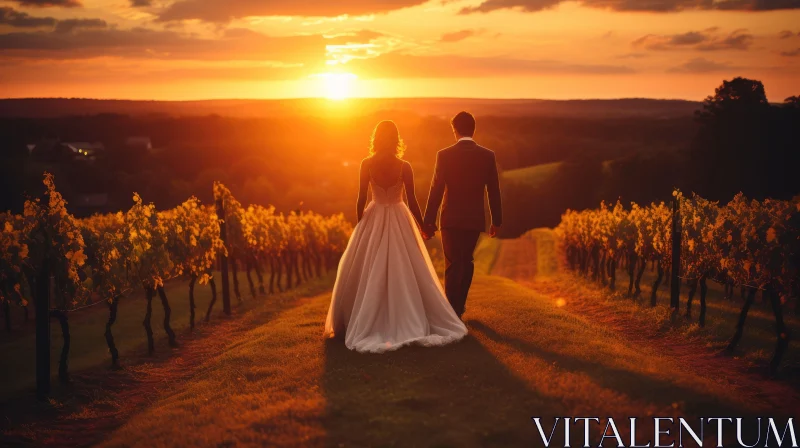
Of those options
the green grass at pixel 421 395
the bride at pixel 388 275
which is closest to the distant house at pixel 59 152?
the bride at pixel 388 275

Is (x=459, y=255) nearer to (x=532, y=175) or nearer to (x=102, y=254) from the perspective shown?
(x=102, y=254)

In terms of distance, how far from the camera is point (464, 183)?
36.3ft

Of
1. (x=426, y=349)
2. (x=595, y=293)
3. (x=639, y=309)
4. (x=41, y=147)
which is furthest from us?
(x=41, y=147)

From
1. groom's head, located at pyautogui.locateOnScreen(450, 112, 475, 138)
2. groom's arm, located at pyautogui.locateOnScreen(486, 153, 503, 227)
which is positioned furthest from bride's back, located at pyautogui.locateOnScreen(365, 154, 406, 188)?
groom's arm, located at pyautogui.locateOnScreen(486, 153, 503, 227)

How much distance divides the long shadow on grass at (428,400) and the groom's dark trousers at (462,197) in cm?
186

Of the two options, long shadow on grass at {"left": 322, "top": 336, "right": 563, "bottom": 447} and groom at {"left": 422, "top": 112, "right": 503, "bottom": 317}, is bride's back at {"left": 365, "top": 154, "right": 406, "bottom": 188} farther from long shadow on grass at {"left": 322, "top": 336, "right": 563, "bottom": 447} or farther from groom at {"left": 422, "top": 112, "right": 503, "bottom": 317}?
long shadow on grass at {"left": 322, "top": 336, "right": 563, "bottom": 447}

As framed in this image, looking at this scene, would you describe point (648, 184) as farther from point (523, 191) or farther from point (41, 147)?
point (41, 147)

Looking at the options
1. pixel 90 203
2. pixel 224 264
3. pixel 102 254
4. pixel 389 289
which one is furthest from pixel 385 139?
pixel 90 203

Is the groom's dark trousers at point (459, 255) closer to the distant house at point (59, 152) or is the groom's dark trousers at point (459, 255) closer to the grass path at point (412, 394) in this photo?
the grass path at point (412, 394)

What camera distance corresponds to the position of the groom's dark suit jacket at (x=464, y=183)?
11000mm

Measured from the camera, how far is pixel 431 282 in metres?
10.5

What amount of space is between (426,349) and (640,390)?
318 centimetres

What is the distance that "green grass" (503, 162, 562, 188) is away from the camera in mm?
102675

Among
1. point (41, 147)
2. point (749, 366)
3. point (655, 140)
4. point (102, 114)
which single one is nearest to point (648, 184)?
point (655, 140)
